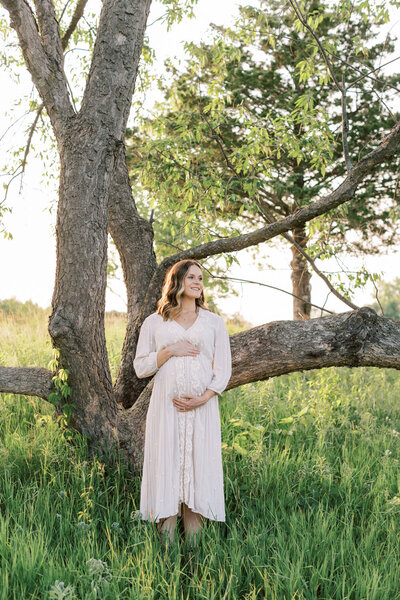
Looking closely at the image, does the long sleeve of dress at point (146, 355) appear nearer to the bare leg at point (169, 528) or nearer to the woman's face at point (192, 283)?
the woman's face at point (192, 283)

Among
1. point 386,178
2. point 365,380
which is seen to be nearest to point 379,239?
point 386,178

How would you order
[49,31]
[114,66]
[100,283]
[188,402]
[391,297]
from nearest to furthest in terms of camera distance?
[188,402] → [100,283] → [114,66] → [49,31] → [391,297]

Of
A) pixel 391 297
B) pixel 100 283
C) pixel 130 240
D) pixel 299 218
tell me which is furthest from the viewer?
pixel 391 297

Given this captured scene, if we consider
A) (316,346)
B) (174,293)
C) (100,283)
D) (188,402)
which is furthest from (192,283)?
(316,346)

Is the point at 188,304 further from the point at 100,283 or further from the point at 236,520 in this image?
the point at 236,520

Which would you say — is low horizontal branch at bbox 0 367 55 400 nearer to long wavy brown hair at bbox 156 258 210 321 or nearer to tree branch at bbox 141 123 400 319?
tree branch at bbox 141 123 400 319

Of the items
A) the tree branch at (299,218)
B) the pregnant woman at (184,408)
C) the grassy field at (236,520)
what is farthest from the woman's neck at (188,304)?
the grassy field at (236,520)

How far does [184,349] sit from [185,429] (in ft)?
1.91

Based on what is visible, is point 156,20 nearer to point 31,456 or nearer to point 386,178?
point 31,456

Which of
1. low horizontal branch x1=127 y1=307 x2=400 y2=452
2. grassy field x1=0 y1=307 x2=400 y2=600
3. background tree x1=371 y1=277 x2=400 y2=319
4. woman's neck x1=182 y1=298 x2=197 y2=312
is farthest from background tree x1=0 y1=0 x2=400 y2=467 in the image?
background tree x1=371 y1=277 x2=400 y2=319

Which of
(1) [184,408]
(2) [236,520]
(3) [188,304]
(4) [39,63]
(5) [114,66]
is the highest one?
(4) [39,63]

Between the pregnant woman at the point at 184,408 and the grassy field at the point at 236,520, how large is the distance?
203 mm

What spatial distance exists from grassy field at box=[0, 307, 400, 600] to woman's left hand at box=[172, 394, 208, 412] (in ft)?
2.82

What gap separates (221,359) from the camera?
13.5ft
